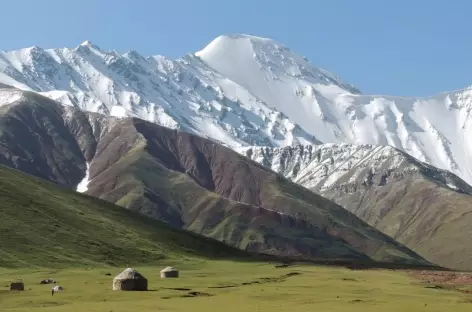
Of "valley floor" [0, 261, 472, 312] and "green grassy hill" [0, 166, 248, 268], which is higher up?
"green grassy hill" [0, 166, 248, 268]

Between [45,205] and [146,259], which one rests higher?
[45,205]

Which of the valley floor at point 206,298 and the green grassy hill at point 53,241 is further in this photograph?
the green grassy hill at point 53,241

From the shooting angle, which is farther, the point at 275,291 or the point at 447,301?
the point at 275,291

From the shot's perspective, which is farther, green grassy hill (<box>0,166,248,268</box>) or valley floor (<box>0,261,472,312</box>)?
green grassy hill (<box>0,166,248,268</box>)

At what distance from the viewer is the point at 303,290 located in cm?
10862

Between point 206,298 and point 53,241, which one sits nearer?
point 206,298

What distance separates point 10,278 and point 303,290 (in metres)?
47.5

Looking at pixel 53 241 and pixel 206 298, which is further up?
pixel 53 241

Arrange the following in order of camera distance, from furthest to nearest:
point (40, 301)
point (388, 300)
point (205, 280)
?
point (205, 280) → point (388, 300) → point (40, 301)

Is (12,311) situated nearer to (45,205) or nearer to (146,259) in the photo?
(146,259)

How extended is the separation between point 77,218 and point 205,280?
259ft

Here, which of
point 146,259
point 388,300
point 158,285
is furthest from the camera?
point 146,259

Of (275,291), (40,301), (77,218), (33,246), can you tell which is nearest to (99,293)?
(40,301)

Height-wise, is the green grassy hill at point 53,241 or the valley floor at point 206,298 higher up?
the green grassy hill at point 53,241
